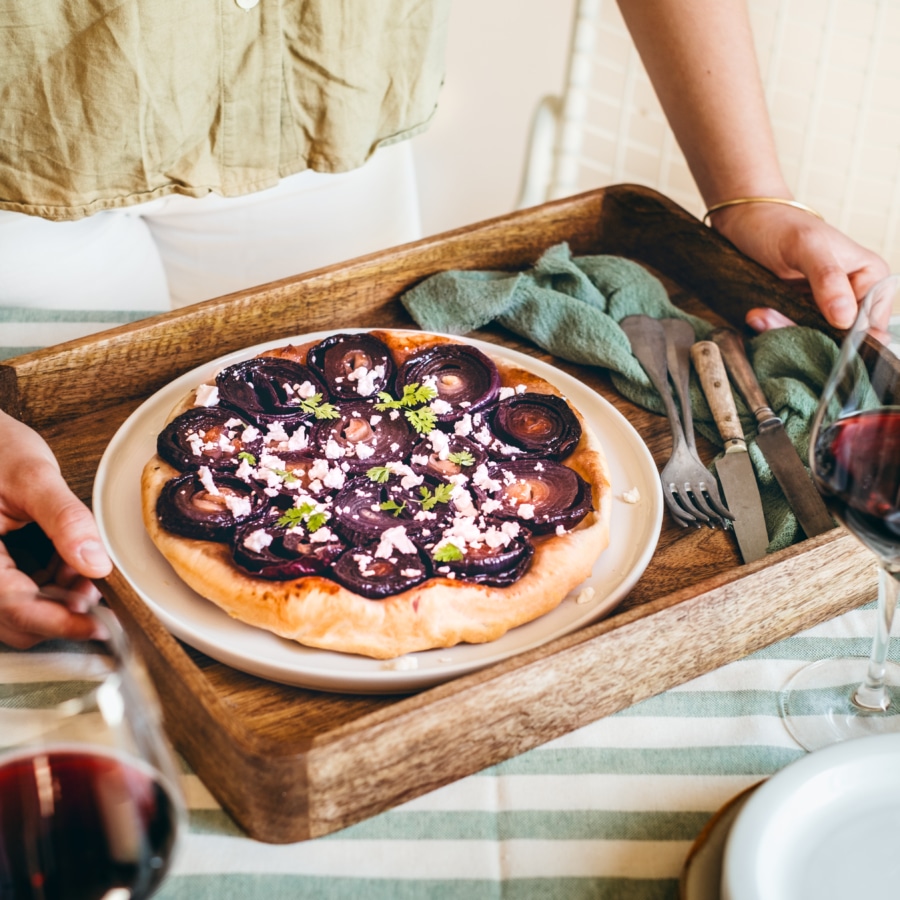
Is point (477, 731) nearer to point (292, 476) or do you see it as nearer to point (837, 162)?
point (292, 476)

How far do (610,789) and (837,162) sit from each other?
3.24m

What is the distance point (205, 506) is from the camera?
121 centimetres

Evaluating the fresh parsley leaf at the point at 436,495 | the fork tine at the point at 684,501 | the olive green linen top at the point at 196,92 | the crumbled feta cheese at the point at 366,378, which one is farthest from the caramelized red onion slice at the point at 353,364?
the olive green linen top at the point at 196,92

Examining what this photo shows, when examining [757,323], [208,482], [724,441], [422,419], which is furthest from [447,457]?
[757,323]

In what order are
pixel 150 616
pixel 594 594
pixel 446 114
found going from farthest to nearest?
pixel 446 114 < pixel 594 594 < pixel 150 616

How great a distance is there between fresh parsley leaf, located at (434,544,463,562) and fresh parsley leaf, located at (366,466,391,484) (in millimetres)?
152

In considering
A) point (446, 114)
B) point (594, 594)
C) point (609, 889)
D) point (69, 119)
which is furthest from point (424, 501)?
point (446, 114)

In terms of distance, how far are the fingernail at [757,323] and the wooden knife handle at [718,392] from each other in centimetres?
11

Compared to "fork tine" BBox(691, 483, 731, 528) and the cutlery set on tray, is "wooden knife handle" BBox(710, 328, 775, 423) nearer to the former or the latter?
the cutlery set on tray

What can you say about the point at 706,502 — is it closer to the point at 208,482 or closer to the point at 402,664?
the point at 402,664

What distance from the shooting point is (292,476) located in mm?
1263

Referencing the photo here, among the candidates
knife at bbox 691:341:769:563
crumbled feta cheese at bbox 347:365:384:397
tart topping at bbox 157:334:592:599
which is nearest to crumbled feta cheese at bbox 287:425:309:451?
tart topping at bbox 157:334:592:599

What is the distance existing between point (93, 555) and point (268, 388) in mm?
419

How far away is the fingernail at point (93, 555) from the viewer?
103 centimetres
